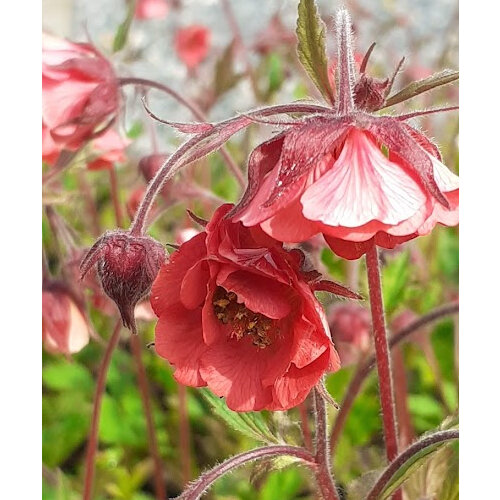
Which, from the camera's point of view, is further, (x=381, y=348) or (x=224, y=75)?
(x=224, y=75)

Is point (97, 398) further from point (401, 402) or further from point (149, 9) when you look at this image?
point (149, 9)

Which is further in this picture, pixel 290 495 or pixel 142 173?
pixel 290 495

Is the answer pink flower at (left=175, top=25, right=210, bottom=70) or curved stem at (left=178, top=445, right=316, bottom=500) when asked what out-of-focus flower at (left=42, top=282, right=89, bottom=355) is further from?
pink flower at (left=175, top=25, right=210, bottom=70)

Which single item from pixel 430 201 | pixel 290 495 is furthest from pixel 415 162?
pixel 290 495

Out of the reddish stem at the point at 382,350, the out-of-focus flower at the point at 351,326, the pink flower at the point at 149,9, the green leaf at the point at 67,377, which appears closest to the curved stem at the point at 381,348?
the reddish stem at the point at 382,350

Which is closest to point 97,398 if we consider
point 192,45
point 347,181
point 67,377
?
point 347,181

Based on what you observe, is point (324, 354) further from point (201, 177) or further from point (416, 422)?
point (201, 177)

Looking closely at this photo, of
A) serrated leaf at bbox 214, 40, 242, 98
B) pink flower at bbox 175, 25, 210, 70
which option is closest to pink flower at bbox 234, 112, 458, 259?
serrated leaf at bbox 214, 40, 242, 98
